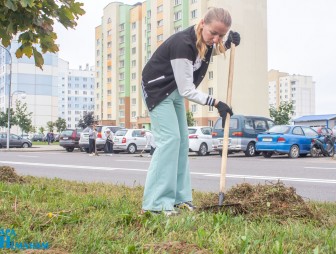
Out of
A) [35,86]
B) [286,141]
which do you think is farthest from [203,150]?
[35,86]

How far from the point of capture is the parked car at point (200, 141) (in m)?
22.8

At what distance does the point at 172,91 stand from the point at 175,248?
187 cm

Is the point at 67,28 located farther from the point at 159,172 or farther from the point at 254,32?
the point at 254,32

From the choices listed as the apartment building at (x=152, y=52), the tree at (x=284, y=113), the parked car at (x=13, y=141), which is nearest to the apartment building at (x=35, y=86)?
the apartment building at (x=152, y=52)

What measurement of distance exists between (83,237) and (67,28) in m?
2.43

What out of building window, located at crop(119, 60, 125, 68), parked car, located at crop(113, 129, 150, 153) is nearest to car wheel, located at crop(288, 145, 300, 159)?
parked car, located at crop(113, 129, 150, 153)

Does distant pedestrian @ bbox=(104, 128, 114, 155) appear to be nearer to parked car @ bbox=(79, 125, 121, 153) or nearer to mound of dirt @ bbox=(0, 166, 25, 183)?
parked car @ bbox=(79, 125, 121, 153)

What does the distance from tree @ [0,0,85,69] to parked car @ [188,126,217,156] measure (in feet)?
60.2

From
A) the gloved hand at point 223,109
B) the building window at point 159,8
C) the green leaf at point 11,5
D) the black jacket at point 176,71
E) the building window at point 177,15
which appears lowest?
the gloved hand at point 223,109

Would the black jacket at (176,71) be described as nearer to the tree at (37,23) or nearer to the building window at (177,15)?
the tree at (37,23)

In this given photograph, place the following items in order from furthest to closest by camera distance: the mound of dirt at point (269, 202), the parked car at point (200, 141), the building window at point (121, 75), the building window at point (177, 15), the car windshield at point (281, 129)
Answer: the building window at point (121, 75), the building window at point (177, 15), the parked car at point (200, 141), the car windshield at point (281, 129), the mound of dirt at point (269, 202)

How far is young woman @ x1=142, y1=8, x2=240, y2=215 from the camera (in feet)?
13.0

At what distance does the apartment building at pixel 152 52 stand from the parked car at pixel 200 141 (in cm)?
2840

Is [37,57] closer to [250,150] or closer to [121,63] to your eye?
[250,150]
